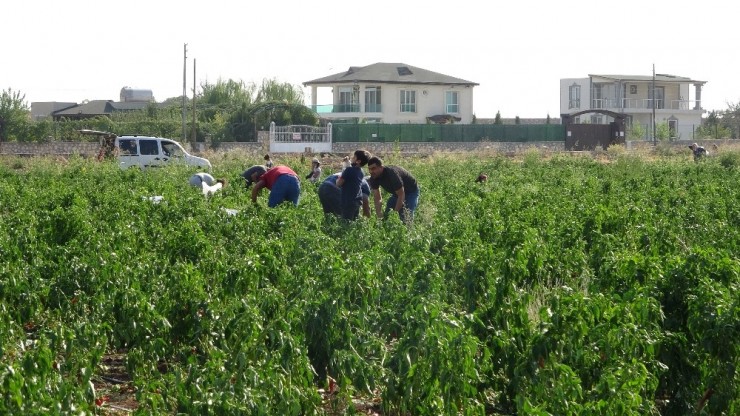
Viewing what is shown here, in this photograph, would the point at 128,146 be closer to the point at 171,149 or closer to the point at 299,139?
the point at 171,149

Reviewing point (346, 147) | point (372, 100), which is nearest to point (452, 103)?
point (372, 100)

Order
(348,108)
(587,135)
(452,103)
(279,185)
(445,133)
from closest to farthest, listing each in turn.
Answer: (279,185) < (587,135) < (445,133) < (348,108) < (452,103)

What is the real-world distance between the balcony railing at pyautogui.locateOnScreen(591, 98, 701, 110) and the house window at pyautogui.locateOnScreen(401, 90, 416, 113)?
551 inches

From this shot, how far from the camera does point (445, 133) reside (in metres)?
60.8

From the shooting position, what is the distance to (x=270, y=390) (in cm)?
558

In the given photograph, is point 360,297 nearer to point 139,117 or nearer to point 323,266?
point 323,266

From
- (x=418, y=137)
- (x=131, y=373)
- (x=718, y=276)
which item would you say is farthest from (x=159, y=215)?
(x=418, y=137)

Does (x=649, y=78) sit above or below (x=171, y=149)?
above

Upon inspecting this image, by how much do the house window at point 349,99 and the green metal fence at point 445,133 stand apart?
40.9 feet

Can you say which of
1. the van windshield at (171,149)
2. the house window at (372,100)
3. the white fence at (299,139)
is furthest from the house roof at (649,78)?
the van windshield at (171,149)

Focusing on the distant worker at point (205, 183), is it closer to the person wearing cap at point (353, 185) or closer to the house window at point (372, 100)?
the person wearing cap at point (353, 185)

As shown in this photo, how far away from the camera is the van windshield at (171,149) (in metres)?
35.7

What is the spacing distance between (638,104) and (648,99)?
0.95 metres

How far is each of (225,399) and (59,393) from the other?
2.53ft
